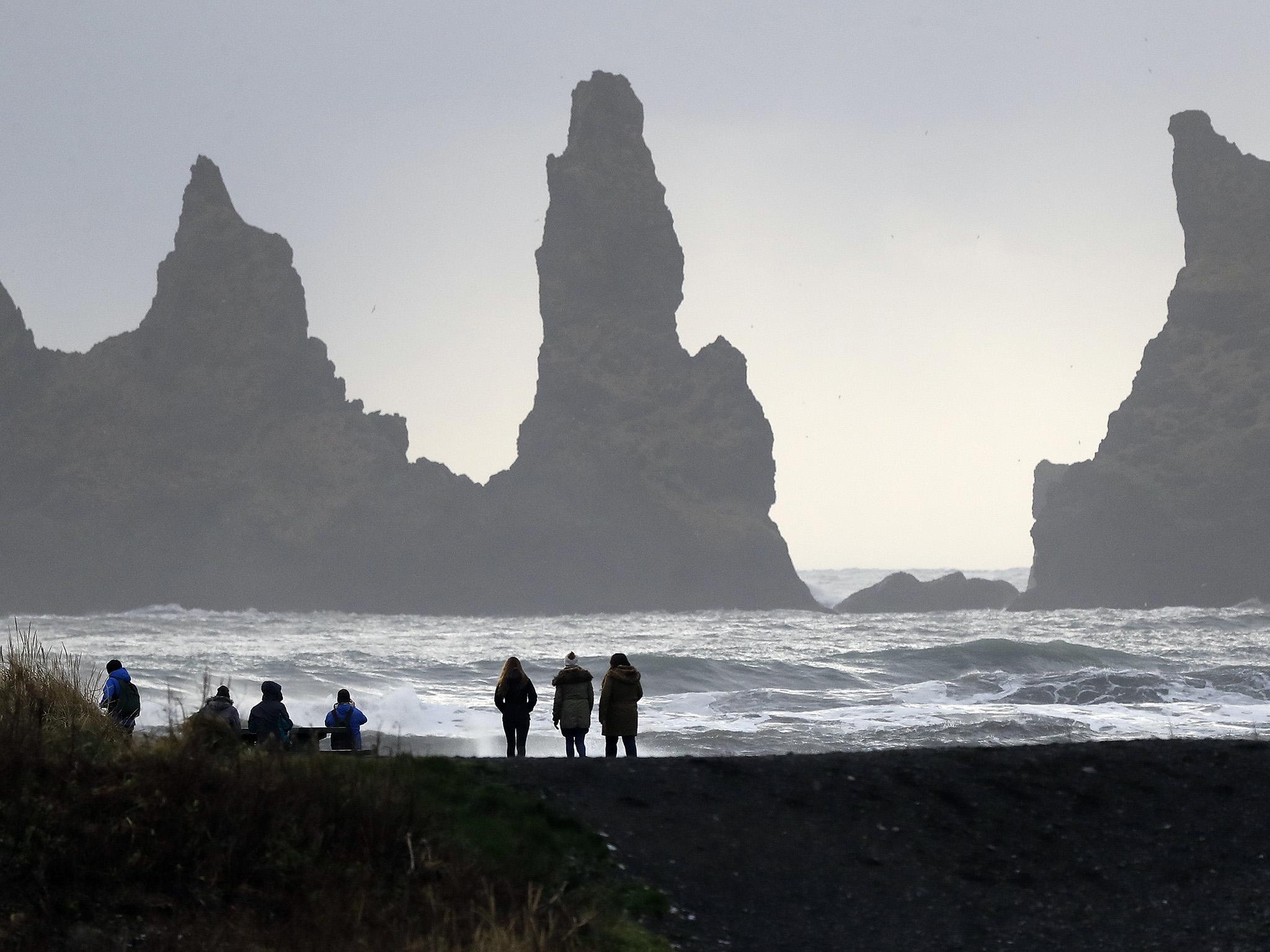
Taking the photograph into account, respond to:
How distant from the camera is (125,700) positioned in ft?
48.5

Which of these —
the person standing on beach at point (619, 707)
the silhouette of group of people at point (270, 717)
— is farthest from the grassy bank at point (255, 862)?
the person standing on beach at point (619, 707)

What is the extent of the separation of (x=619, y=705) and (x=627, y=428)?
130384 millimetres

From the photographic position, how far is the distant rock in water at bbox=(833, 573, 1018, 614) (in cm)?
14350

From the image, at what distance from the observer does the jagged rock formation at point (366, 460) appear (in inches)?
5566

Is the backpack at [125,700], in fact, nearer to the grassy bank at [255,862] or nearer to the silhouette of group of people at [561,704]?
the silhouette of group of people at [561,704]

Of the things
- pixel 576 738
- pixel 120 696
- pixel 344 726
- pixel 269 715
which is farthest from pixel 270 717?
pixel 576 738

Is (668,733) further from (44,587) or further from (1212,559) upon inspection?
(44,587)

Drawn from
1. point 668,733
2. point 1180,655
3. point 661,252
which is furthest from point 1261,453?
point 668,733

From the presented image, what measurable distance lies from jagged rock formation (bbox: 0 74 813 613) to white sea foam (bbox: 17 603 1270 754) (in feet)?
184

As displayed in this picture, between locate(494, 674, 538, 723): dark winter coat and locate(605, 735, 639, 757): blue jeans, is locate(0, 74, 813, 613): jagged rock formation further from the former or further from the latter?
locate(605, 735, 639, 757): blue jeans

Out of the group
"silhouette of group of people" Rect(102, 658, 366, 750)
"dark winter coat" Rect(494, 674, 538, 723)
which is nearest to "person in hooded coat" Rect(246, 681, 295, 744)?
"silhouette of group of people" Rect(102, 658, 366, 750)

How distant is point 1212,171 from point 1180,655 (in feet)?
353

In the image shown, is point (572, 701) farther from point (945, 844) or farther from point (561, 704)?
point (945, 844)

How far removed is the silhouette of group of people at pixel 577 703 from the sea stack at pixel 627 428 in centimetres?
12129
